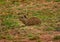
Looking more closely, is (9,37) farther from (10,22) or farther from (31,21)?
(31,21)

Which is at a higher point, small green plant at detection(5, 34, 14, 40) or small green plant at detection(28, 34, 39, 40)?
small green plant at detection(5, 34, 14, 40)

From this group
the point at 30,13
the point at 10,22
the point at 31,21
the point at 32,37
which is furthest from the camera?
the point at 30,13

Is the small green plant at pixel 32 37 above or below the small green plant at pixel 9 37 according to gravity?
below

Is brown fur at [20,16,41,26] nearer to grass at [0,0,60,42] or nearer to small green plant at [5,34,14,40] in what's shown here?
grass at [0,0,60,42]

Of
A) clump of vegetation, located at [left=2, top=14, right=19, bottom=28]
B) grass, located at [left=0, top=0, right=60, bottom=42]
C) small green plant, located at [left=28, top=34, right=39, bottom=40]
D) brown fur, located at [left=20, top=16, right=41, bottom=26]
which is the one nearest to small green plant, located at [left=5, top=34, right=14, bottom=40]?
grass, located at [left=0, top=0, right=60, bottom=42]

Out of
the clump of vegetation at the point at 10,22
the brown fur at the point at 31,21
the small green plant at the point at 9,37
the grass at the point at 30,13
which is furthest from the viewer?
the brown fur at the point at 31,21

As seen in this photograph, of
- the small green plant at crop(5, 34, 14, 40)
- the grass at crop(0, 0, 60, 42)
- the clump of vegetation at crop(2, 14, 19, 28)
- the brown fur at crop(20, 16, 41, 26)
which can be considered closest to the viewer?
the small green plant at crop(5, 34, 14, 40)

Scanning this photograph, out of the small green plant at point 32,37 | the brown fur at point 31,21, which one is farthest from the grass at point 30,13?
the brown fur at point 31,21

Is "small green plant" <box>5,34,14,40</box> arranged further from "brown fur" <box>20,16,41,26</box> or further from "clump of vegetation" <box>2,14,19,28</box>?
"brown fur" <box>20,16,41,26</box>

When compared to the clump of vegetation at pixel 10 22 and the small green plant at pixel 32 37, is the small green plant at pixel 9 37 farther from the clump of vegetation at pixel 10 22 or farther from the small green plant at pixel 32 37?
the clump of vegetation at pixel 10 22

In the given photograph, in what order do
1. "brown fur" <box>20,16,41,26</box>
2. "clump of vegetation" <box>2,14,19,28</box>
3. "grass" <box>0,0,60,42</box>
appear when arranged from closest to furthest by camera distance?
"grass" <box>0,0,60,42</box>
"clump of vegetation" <box>2,14,19,28</box>
"brown fur" <box>20,16,41,26</box>

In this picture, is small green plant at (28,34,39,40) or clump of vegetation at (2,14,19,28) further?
clump of vegetation at (2,14,19,28)

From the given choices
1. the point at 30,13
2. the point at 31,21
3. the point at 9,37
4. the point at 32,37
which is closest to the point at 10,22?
the point at 31,21

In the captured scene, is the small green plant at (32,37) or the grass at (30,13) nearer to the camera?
the small green plant at (32,37)
